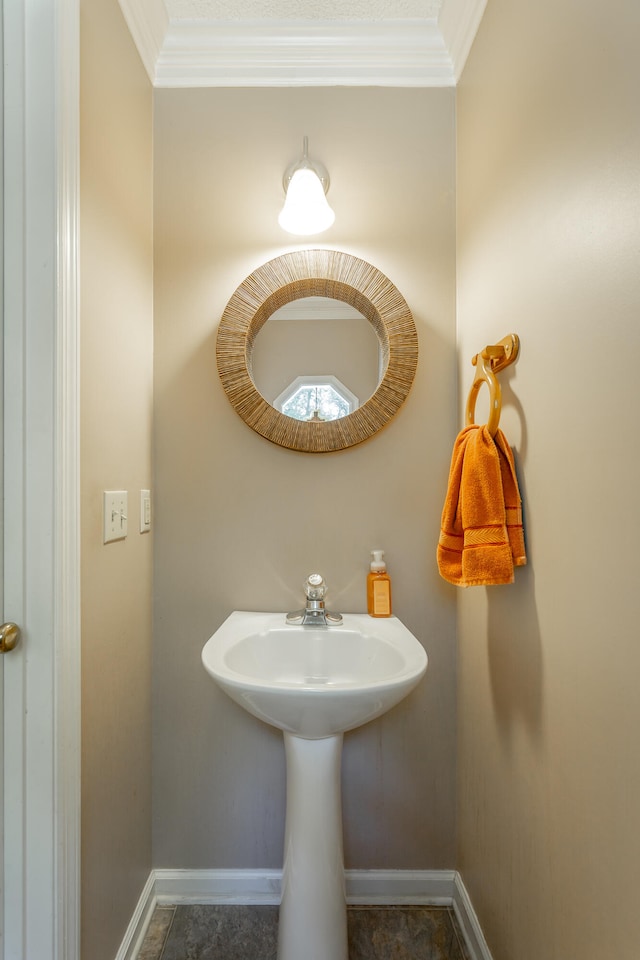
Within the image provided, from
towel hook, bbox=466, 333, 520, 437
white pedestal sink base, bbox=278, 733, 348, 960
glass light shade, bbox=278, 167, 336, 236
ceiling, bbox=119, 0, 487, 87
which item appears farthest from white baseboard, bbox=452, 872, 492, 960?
ceiling, bbox=119, 0, 487, 87

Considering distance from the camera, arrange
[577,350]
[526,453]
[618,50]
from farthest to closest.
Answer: [526,453], [577,350], [618,50]

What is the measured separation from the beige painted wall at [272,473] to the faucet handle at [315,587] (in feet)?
0.31

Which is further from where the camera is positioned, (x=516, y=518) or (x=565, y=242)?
(x=516, y=518)

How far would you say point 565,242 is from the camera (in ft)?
2.69

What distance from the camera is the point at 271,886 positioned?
1397mm

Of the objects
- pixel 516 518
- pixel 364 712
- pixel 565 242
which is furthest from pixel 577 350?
pixel 364 712

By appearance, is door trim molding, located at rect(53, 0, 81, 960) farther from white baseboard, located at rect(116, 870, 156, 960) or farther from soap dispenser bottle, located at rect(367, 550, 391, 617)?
soap dispenser bottle, located at rect(367, 550, 391, 617)

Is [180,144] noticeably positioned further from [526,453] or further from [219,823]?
[219,823]

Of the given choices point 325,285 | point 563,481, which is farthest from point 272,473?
point 563,481

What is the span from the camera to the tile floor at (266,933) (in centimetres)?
123

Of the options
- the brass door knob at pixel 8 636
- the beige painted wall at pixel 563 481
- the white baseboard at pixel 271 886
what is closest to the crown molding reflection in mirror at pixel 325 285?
the beige painted wall at pixel 563 481

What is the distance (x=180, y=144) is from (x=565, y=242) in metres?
1.19

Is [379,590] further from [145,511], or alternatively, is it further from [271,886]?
[271,886]

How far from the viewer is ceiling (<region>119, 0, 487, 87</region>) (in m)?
1.33
